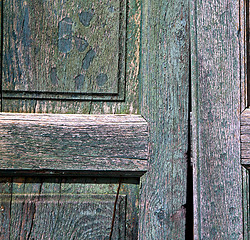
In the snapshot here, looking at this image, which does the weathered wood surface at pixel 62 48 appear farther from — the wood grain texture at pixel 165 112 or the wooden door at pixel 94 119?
the wood grain texture at pixel 165 112

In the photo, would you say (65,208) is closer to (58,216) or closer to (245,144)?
(58,216)

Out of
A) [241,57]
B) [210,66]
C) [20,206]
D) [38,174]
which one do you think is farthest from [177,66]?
[20,206]

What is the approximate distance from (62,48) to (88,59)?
0.09 m

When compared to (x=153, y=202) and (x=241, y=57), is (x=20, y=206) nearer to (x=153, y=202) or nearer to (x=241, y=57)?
(x=153, y=202)

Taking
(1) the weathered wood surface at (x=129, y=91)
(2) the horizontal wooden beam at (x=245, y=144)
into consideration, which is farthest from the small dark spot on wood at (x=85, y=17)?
(2) the horizontal wooden beam at (x=245, y=144)

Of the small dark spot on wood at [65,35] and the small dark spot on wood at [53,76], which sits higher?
the small dark spot on wood at [65,35]

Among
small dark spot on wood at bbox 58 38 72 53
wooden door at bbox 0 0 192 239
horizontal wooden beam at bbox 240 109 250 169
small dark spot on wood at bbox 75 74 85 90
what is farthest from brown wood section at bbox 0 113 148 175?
horizontal wooden beam at bbox 240 109 250 169

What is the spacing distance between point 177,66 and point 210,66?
0.11m

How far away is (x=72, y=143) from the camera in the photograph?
0.91 m

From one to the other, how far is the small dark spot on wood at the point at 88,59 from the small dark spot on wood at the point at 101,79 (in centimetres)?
5

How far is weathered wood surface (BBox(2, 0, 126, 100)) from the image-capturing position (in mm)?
931

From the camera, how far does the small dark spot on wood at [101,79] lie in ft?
3.10

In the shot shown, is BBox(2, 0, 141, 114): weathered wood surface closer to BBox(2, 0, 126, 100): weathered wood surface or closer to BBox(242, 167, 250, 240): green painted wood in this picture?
BBox(2, 0, 126, 100): weathered wood surface

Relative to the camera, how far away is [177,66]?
0.93 meters
